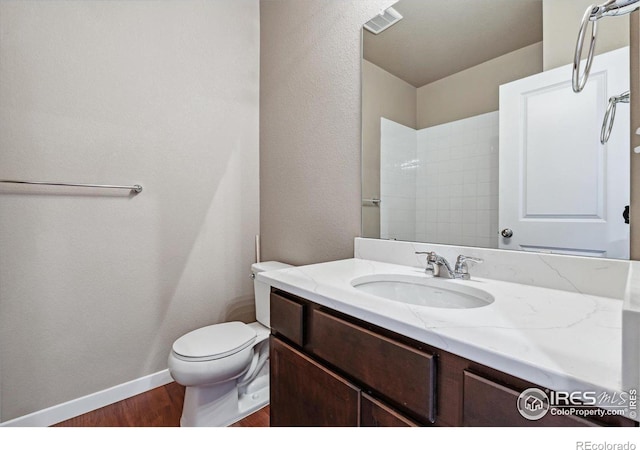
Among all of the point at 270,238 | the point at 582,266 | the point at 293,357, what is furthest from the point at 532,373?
the point at 270,238

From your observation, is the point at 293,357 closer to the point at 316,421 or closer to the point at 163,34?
the point at 316,421

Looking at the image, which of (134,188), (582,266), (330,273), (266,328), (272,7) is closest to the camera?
(582,266)

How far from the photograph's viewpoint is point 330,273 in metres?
1.07

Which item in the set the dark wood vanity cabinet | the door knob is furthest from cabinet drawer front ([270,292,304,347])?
the door knob

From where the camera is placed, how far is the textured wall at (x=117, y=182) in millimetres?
1338

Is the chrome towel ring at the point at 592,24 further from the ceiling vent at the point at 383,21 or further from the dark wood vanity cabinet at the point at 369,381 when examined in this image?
the dark wood vanity cabinet at the point at 369,381

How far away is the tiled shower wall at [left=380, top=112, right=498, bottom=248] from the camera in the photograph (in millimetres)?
1048

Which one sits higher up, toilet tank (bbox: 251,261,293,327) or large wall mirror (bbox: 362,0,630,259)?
large wall mirror (bbox: 362,0,630,259)

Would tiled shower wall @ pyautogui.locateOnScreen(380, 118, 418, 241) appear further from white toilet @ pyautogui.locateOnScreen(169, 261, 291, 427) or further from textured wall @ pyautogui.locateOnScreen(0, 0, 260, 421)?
textured wall @ pyautogui.locateOnScreen(0, 0, 260, 421)

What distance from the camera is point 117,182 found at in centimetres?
154

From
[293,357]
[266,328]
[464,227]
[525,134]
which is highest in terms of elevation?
[525,134]

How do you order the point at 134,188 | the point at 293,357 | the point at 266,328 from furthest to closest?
the point at 266,328
the point at 134,188
the point at 293,357

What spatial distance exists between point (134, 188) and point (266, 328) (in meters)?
1.03

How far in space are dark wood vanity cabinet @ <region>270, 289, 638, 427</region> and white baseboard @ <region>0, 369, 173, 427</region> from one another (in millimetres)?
1005
